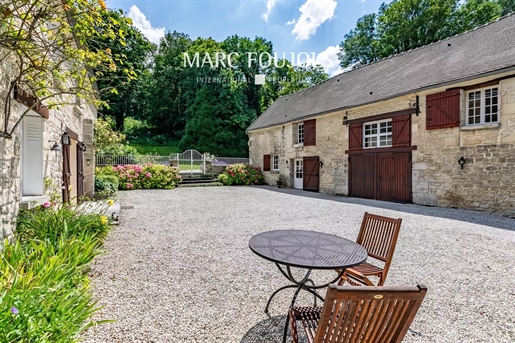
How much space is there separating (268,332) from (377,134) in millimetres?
10694

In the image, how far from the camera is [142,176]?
47.9ft

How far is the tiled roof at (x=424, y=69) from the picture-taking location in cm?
846

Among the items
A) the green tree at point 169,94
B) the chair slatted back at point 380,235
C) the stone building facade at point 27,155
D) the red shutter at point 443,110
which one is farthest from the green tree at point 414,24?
the stone building facade at point 27,155

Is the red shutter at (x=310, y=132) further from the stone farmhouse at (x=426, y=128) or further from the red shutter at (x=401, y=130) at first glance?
the red shutter at (x=401, y=130)

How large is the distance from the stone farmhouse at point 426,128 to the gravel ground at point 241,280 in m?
2.41

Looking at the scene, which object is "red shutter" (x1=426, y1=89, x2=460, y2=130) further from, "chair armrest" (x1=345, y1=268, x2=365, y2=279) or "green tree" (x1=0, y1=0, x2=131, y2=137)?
"green tree" (x1=0, y1=0, x2=131, y2=137)

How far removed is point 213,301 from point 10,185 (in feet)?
10.2

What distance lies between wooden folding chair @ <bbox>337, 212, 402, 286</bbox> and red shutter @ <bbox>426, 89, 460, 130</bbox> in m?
7.88

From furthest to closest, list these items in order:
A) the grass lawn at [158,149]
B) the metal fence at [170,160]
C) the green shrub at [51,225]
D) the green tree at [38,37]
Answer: the grass lawn at [158,149] → the metal fence at [170,160] → the green shrub at [51,225] → the green tree at [38,37]

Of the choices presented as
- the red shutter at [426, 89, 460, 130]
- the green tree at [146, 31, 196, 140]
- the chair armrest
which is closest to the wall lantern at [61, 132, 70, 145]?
the chair armrest

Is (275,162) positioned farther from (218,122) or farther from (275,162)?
(218,122)

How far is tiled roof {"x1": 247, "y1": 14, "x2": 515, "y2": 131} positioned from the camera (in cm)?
846

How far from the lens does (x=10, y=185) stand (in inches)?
136

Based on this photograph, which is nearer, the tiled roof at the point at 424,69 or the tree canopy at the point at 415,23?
the tiled roof at the point at 424,69
